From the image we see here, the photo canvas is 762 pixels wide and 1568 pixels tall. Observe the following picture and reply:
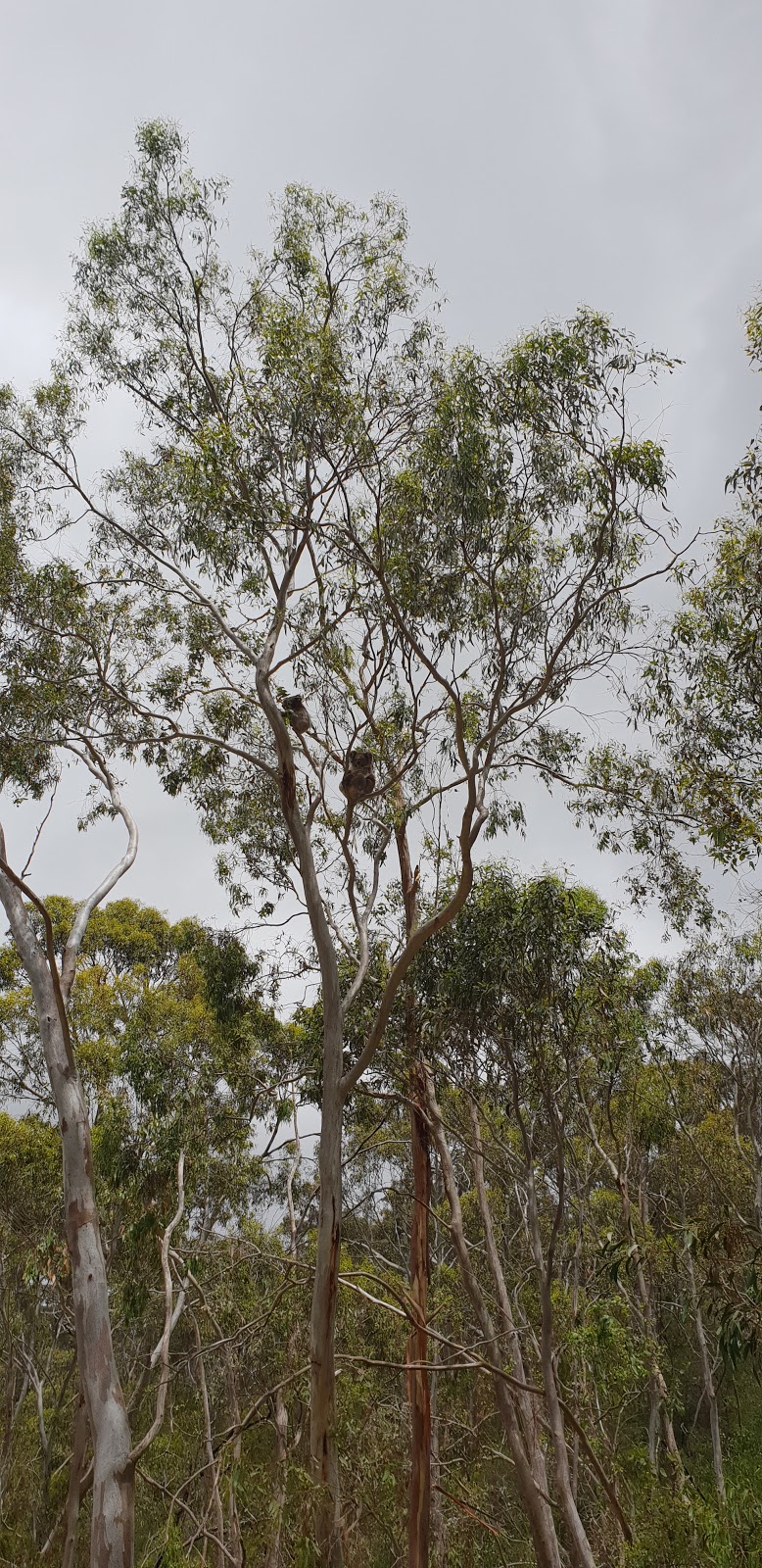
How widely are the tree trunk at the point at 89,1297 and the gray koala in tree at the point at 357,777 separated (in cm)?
254

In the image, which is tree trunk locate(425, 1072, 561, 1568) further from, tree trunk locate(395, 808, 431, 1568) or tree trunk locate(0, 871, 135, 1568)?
tree trunk locate(0, 871, 135, 1568)

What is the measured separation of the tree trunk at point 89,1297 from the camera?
5004mm

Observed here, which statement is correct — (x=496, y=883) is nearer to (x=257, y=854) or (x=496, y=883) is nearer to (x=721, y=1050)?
(x=257, y=854)

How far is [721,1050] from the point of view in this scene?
1541 cm

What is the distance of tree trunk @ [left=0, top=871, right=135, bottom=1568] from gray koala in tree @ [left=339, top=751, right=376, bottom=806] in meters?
2.54

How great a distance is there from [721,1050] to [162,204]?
13.6m

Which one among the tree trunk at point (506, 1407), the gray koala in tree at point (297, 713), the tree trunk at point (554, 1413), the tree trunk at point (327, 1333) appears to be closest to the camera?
the tree trunk at point (327, 1333)

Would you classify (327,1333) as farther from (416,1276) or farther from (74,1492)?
(416,1276)

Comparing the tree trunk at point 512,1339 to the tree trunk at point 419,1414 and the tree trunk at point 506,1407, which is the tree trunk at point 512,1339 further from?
the tree trunk at point 419,1414

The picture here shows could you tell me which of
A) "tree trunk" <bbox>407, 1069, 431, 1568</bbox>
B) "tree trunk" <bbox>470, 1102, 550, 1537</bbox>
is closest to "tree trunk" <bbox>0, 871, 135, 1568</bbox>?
"tree trunk" <bbox>407, 1069, 431, 1568</bbox>

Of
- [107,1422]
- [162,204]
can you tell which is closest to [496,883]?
[107,1422]

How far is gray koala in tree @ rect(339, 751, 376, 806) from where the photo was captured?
24.9ft

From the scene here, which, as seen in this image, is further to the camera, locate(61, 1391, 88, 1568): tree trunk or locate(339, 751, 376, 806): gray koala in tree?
locate(339, 751, 376, 806): gray koala in tree

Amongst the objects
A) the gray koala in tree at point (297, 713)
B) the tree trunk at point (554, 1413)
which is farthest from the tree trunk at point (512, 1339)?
the gray koala in tree at point (297, 713)
